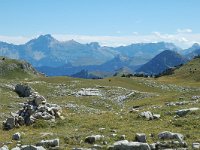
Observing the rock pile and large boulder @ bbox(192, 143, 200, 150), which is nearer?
large boulder @ bbox(192, 143, 200, 150)

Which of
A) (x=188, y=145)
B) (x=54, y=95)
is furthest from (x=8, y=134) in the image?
(x=54, y=95)

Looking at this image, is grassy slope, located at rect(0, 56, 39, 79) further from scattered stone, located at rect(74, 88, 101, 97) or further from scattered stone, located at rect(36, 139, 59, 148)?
scattered stone, located at rect(36, 139, 59, 148)

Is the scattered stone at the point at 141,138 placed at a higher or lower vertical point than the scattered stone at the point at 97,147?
higher

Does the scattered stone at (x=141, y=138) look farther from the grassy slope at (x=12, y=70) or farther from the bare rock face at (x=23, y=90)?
the grassy slope at (x=12, y=70)

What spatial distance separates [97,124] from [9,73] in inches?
6212

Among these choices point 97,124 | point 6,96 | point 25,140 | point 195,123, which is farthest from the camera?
point 6,96

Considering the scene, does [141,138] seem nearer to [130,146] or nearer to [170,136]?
[170,136]

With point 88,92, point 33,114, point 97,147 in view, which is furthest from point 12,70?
point 97,147

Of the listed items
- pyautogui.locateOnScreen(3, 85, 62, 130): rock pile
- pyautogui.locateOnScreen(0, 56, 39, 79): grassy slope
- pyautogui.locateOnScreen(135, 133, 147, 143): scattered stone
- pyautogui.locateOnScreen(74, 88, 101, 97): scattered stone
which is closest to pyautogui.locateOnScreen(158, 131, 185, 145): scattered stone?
pyautogui.locateOnScreen(135, 133, 147, 143): scattered stone

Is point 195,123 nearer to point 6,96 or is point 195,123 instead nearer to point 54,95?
point 6,96

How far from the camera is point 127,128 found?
31.0 metres

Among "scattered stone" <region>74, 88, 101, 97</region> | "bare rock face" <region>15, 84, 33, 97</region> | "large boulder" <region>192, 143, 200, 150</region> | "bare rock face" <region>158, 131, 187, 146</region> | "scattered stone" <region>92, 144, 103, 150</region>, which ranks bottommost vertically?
"scattered stone" <region>74, 88, 101, 97</region>

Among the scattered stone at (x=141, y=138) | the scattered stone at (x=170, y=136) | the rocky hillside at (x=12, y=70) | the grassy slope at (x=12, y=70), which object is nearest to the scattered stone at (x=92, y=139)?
the scattered stone at (x=141, y=138)

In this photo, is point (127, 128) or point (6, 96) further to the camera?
point (6, 96)
